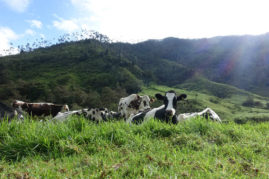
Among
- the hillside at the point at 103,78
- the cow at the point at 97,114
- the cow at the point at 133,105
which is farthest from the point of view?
the hillside at the point at 103,78

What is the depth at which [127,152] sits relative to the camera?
11.1ft

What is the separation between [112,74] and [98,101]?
53.0 metres

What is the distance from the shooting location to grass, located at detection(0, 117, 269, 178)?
2.59 meters

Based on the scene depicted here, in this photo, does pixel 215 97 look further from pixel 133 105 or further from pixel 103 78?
pixel 133 105

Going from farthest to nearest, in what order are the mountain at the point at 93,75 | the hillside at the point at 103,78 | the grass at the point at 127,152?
the hillside at the point at 103,78
the mountain at the point at 93,75
the grass at the point at 127,152

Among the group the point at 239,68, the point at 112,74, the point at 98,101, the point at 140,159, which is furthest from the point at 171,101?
the point at 239,68

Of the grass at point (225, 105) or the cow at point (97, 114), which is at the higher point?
the cow at point (97, 114)

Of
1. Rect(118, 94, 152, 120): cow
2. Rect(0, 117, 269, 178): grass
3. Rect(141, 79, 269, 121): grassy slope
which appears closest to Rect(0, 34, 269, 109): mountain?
Rect(141, 79, 269, 121): grassy slope

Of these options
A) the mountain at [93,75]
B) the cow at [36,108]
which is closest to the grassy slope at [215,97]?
the mountain at [93,75]

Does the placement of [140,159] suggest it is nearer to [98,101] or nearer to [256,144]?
[256,144]

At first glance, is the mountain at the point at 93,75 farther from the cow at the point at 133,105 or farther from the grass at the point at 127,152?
the grass at the point at 127,152

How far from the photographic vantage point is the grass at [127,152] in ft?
8.51

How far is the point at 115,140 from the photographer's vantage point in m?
3.94

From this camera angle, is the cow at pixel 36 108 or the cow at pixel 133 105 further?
the cow at pixel 36 108
